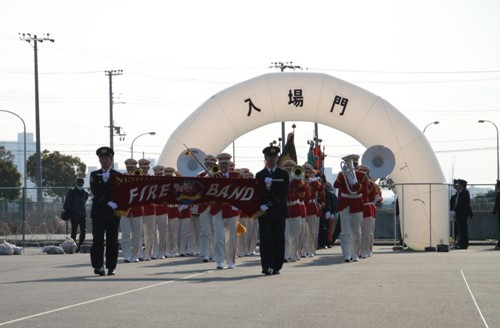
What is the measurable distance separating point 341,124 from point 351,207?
23.0 ft

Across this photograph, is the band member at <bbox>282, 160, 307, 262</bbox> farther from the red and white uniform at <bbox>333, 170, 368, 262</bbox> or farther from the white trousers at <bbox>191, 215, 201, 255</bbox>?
the white trousers at <bbox>191, 215, 201, 255</bbox>

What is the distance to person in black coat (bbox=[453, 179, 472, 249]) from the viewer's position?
31.1 m

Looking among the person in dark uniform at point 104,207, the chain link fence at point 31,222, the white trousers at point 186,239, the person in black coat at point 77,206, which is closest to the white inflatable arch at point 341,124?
the person in black coat at point 77,206

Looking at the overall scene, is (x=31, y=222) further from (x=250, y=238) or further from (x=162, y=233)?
(x=250, y=238)

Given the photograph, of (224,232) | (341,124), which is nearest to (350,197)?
(224,232)

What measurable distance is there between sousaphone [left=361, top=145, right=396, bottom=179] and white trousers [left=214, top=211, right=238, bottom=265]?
884 cm

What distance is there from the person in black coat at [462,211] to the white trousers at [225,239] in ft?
40.5

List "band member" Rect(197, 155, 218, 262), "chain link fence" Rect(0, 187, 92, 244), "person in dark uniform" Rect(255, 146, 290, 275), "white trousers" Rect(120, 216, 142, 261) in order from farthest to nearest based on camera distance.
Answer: "chain link fence" Rect(0, 187, 92, 244) → "white trousers" Rect(120, 216, 142, 261) → "band member" Rect(197, 155, 218, 262) → "person in dark uniform" Rect(255, 146, 290, 275)

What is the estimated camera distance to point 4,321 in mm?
11055

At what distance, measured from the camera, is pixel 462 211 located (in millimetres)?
31344

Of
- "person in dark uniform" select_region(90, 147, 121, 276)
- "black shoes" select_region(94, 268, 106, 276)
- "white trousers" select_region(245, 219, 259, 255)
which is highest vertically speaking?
"person in dark uniform" select_region(90, 147, 121, 276)

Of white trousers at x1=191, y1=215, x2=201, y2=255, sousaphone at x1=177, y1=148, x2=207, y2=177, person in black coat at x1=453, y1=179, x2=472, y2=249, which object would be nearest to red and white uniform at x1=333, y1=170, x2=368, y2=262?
white trousers at x1=191, y1=215, x2=201, y2=255

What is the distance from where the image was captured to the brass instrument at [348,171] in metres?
23.3

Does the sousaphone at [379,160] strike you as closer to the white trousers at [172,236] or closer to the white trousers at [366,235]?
the white trousers at [366,235]
